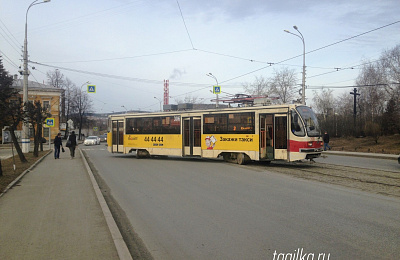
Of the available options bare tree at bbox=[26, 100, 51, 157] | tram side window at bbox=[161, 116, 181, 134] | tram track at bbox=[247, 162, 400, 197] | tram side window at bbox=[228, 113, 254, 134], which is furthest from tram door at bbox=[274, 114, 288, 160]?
bare tree at bbox=[26, 100, 51, 157]

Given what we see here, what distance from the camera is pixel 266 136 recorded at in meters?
16.8

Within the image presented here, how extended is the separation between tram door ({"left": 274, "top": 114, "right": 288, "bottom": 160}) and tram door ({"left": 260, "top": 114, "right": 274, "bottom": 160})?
9.2 inches

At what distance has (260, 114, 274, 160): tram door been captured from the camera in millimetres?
16578

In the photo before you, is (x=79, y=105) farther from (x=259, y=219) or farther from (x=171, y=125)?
(x=259, y=219)

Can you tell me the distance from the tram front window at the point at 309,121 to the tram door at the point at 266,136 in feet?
4.90

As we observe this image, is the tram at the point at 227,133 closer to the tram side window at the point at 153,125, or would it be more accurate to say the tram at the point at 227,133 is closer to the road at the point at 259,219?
the tram side window at the point at 153,125

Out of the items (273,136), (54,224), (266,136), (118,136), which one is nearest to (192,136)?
(266,136)

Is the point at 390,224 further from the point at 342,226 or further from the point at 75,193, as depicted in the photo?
the point at 75,193

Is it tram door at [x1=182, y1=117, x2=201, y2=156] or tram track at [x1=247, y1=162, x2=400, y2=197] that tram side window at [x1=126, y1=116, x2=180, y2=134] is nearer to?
tram door at [x1=182, y1=117, x2=201, y2=156]

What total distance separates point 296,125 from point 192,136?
21.6 feet

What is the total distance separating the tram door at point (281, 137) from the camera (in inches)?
629

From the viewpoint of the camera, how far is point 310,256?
15.9ft

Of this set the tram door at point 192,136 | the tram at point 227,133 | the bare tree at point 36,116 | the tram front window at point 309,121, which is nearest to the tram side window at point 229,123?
the tram at point 227,133

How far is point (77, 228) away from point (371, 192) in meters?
7.96
